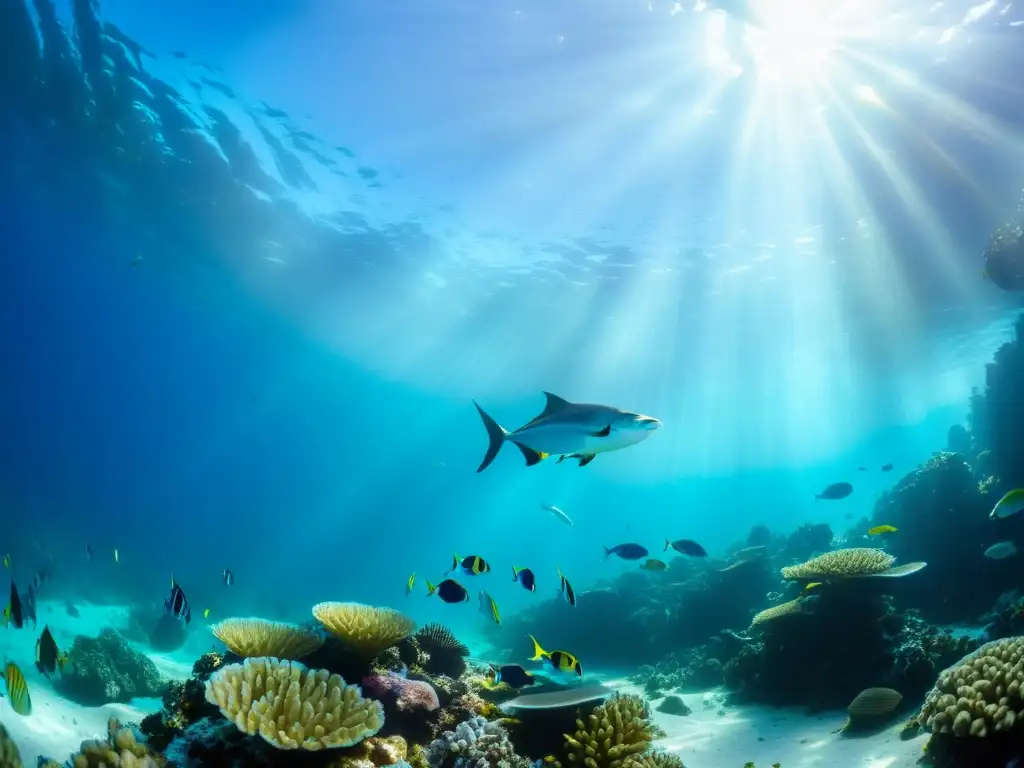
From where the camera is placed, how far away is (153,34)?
→ 16.9 meters

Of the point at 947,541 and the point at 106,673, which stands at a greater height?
the point at 947,541

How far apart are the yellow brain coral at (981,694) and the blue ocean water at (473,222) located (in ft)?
27.1

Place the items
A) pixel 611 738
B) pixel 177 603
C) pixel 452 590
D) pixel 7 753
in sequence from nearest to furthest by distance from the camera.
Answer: pixel 7 753 → pixel 611 738 → pixel 177 603 → pixel 452 590

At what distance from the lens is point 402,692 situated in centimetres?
466

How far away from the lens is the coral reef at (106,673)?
12211mm

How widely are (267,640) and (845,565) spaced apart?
7832 mm

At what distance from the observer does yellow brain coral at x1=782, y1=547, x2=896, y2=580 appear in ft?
25.3

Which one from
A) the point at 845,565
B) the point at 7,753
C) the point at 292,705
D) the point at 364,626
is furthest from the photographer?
the point at 845,565

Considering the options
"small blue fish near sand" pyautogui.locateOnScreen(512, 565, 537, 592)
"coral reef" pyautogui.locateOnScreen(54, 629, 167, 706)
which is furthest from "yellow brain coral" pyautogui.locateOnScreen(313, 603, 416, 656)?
"coral reef" pyautogui.locateOnScreen(54, 629, 167, 706)

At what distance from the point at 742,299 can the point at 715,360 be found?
37.3ft

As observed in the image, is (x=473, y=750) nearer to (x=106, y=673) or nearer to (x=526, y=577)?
(x=526, y=577)

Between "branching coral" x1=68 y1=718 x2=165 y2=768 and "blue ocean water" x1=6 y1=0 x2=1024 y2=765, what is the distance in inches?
380

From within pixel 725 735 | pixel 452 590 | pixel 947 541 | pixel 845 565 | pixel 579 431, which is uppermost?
pixel 947 541

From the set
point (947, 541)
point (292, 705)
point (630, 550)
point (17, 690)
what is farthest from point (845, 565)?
point (17, 690)
